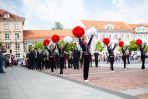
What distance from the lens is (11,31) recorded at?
88188 millimetres

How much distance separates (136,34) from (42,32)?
107 feet

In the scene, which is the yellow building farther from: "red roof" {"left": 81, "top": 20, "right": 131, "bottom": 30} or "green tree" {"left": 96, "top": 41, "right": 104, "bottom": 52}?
"green tree" {"left": 96, "top": 41, "right": 104, "bottom": 52}

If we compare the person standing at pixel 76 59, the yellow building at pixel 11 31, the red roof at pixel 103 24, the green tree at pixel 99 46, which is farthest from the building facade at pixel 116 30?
the person standing at pixel 76 59

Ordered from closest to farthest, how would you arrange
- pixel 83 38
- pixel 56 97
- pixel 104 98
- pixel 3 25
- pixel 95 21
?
pixel 104 98 < pixel 56 97 < pixel 83 38 < pixel 3 25 < pixel 95 21

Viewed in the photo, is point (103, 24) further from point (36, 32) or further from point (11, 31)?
point (11, 31)

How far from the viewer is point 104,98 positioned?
7984 mm

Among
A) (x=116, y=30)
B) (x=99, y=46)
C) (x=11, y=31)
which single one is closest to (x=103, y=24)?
(x=116, y=30)

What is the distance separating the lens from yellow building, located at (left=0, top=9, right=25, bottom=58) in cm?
8650

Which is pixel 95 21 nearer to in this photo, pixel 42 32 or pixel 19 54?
pixel 42 32

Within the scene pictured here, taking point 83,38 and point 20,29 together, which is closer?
point 83,38

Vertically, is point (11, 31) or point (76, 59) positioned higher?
point (11, 31)

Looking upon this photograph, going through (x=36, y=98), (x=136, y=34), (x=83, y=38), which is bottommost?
(x=36, y=98)

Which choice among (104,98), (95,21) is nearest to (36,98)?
(104,98)

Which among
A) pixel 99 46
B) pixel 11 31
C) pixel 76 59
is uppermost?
pixel 11 31
